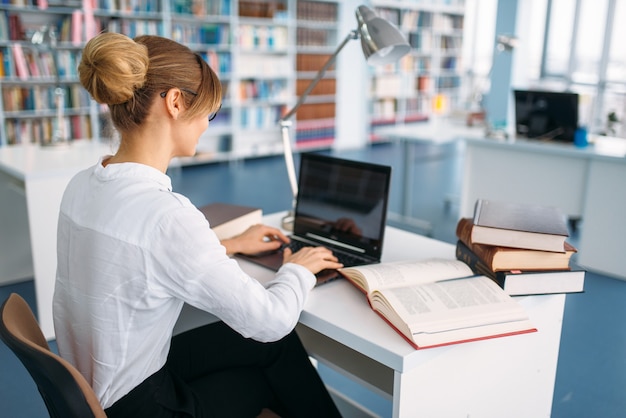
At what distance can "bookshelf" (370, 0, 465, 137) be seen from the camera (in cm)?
765

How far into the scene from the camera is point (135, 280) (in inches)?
43.8

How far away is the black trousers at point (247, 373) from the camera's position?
1.42m

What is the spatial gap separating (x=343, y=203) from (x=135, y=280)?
747mm

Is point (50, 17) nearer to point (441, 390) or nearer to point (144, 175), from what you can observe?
point (144, 175)

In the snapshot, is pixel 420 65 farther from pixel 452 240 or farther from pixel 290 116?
pixel 290 116

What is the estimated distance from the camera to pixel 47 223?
8.55ft

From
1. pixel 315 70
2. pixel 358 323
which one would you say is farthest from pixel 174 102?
pixel 315 70

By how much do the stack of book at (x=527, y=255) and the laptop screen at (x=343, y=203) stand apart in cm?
29

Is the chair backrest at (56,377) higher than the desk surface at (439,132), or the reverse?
the desk surface at (439,132)


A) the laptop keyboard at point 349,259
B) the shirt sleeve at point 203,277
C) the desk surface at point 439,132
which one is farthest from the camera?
the desk surface at point 439,132

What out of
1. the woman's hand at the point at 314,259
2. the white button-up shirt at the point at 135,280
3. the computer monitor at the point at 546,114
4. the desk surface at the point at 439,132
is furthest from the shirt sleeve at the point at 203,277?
the desk surface at the point at 439,132

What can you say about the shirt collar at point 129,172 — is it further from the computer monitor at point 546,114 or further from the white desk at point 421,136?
the white desk at point 421,136

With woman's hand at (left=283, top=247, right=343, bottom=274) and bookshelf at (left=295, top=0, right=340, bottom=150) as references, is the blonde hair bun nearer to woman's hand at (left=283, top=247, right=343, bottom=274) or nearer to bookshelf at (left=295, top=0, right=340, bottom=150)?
woman's hand at (left=283, top=247, right=343, bottom=274)

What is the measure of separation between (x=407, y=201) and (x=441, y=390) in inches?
129
